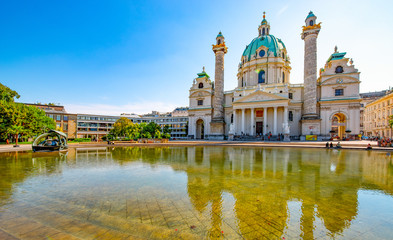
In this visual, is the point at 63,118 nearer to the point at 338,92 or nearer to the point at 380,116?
the point at 338,92

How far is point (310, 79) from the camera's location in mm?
43219

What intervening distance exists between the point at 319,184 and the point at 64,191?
1041cm

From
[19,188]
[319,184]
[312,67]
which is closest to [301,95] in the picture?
[312,67]

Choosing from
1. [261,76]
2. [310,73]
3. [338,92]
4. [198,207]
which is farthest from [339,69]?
[198,207]

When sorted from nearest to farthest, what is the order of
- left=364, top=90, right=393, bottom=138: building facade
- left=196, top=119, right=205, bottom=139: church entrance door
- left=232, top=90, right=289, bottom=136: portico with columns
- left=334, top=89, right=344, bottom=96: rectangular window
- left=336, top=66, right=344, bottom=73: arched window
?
1. left=334, top=89, right=344, bottom=96: rectangular window
2. left=336, top=66, right=344, bottom=73: arched window
3. left=232, top=90, right=289, bottom=136: portico with columns
4. left=364, top=90, right=393, bottom=138: building facade
5. left=196, top=119, right=205, bottom=139: church entrance door

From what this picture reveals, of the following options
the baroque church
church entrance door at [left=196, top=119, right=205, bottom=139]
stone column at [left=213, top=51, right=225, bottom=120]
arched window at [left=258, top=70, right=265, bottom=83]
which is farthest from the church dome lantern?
church entrance door at [left=196, top=119, right=205, bottom=139]

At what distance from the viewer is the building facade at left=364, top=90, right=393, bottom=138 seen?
5134 centimetres

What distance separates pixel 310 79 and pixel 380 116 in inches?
1399

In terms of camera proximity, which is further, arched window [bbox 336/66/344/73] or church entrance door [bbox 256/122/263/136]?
church entrance door [bbox 256/122/263/136]

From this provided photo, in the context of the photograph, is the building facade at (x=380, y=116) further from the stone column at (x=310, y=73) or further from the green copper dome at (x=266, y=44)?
the green copper dome at (x=266, y=44)

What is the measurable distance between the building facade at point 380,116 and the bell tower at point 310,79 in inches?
937

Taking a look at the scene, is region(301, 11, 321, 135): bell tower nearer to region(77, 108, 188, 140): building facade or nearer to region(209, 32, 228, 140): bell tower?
region(209, 32, 228, 140): bell tower

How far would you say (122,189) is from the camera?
697 centimetres

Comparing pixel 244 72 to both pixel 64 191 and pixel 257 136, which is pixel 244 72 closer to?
pixel 257 136
